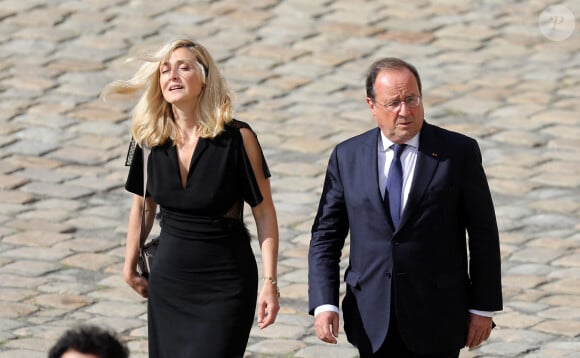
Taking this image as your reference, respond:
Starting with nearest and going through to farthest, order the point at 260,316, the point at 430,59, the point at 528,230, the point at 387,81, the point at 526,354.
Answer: the point at 387,81, the point at 260,316, the point at 526,354, the point at 528,230, the point at 430,59

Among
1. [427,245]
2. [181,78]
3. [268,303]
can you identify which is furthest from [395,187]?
[181,78]

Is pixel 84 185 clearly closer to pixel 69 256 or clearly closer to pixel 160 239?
pixel 69 256

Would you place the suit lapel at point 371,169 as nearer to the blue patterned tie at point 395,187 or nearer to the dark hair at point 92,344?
the blue patterned tie at point 395,187

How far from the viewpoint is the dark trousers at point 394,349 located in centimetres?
553

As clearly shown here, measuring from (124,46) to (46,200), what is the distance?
3.42 m

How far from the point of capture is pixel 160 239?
6.00m

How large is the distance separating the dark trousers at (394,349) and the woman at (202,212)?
21.1 inches

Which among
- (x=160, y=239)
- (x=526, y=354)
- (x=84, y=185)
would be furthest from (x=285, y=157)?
Answer: (x=160, y=239)

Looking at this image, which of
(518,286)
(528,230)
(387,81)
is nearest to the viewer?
(387,81)

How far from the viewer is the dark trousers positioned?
5527 millimetres

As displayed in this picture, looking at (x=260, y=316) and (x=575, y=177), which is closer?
(x=260, y=316)

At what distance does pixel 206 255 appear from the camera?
19.2 ft

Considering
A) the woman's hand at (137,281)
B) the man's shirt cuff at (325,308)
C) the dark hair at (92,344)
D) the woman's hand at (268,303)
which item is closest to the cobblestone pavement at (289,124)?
the woman's hand at (137,281)

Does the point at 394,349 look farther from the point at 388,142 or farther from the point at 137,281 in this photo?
the point at 137,281
